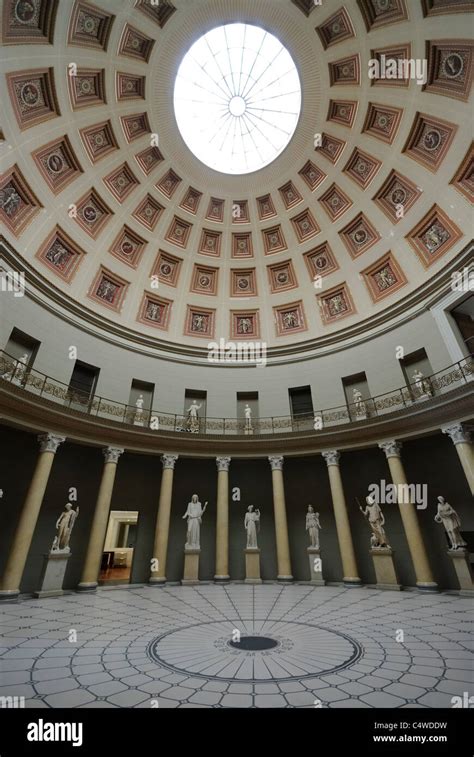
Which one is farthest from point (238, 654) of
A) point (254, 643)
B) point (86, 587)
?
point (86, 587)

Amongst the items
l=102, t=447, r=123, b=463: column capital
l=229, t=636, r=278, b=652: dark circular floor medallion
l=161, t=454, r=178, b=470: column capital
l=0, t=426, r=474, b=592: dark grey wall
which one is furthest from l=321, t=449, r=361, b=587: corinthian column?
l=102, t=447, r=123, b=463: column capital

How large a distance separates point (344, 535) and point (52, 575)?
35.9ft

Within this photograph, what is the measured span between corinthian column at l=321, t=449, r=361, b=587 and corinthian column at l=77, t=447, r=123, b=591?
9.39 m

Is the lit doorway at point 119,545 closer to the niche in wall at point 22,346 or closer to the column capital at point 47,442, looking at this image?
the column capital at point 47,442

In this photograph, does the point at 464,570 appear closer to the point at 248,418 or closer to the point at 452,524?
the point at 452,524

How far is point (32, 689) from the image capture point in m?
3.72

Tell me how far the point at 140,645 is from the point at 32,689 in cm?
206

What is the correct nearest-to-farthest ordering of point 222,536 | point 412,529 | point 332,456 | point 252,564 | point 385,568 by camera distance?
point 412,529
point 385,568
point 252,564
point 222,536
point 332,456

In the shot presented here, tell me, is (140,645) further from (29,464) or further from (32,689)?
(29,464)

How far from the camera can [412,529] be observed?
40.1 feet

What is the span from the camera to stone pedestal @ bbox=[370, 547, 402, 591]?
1223 centimetres

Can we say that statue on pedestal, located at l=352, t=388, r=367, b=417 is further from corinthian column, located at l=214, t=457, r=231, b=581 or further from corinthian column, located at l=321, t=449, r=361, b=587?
corinthian column, located at l=214, t=457, r=231, b=581

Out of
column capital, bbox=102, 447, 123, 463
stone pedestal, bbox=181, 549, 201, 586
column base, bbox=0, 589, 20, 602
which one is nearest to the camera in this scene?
column base, bbox=0, 589, 20, 602

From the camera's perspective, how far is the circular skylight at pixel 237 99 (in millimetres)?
17703
